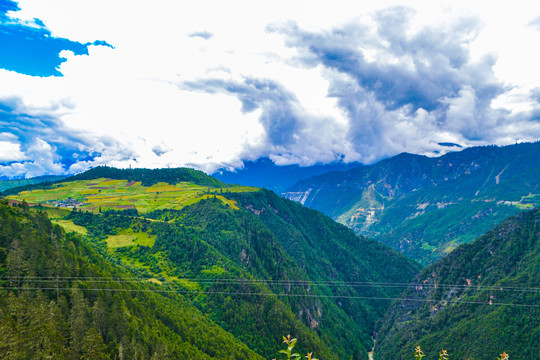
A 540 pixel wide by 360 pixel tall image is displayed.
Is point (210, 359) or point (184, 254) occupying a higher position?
point (184, 254)

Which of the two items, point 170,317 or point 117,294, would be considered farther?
point 170,317

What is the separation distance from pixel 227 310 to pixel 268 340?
31.0m

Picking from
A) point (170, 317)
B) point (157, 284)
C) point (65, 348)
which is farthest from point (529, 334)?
point (65, 348)

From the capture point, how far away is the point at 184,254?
19962 centimetres

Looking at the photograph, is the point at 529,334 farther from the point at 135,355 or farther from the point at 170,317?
the point at 135,355

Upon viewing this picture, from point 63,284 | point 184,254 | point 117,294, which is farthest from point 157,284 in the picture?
point 63,284

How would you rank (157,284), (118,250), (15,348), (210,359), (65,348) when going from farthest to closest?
1. (118,250)
2. (157,284)
3. (210,359)
4. (65,348)
5. (15,348)

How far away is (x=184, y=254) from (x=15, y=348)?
492 ft

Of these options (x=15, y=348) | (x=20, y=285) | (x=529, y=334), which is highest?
A: (x=20, y=285)

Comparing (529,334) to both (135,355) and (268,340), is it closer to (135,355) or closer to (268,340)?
(268,340)

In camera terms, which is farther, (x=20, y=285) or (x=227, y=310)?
(x=227, y=310)

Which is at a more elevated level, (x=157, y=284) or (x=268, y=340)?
(x=157, y=284)

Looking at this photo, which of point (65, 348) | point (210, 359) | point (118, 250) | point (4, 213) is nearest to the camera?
point (65, 348)

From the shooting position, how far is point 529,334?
594ft
